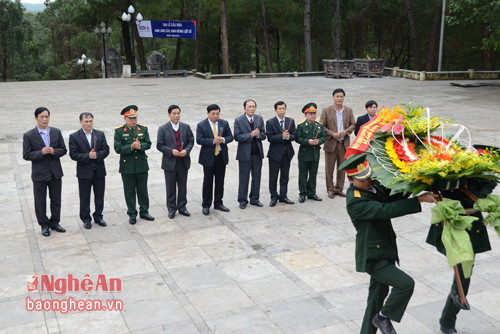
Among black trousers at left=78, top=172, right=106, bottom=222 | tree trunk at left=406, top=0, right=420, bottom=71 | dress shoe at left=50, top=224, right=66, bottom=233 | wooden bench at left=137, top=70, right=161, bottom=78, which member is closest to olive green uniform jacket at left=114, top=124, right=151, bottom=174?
black trousers at left=78, top=172, right=106, bottom=222

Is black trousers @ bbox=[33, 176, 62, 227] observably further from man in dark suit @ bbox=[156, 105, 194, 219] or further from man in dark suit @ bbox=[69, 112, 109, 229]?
man in dark suit @ bbox=[156, 105, 194, 219]

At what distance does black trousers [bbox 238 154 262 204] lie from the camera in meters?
9.44

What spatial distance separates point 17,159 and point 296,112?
381 inches

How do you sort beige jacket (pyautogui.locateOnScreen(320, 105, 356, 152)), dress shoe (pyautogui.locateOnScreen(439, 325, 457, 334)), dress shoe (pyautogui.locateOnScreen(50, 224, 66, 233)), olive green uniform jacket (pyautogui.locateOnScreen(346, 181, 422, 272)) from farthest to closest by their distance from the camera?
1. beige jacket (pyautogui.locateOnScreen(320, 105, 356, 152))
2. dress shoe (pyautogui.locateOnScreen(50, 224, 66, 233))
3. dress shoe (pyautogui.locateOnScreen(439, 325, 457, 334))
4. olive green uniform jacket (pyautogui.locateOnScreen(346, 181, 422, 272))

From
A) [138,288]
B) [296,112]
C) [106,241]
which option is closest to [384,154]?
[138,288]

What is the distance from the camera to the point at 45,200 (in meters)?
8.19

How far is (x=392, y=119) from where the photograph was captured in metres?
4.86

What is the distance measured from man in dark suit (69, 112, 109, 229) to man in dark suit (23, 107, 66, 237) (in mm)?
262

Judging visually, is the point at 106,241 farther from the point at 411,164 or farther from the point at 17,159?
the point at 17,159

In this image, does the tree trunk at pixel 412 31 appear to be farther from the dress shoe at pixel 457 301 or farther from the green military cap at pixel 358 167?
the green military cap at pixel 358 167

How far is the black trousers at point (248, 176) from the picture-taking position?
9.44 metres

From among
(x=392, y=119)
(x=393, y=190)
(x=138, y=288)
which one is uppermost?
(x=392, y=119)

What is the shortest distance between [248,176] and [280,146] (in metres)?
0.76

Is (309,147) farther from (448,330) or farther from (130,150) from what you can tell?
(448,330)
